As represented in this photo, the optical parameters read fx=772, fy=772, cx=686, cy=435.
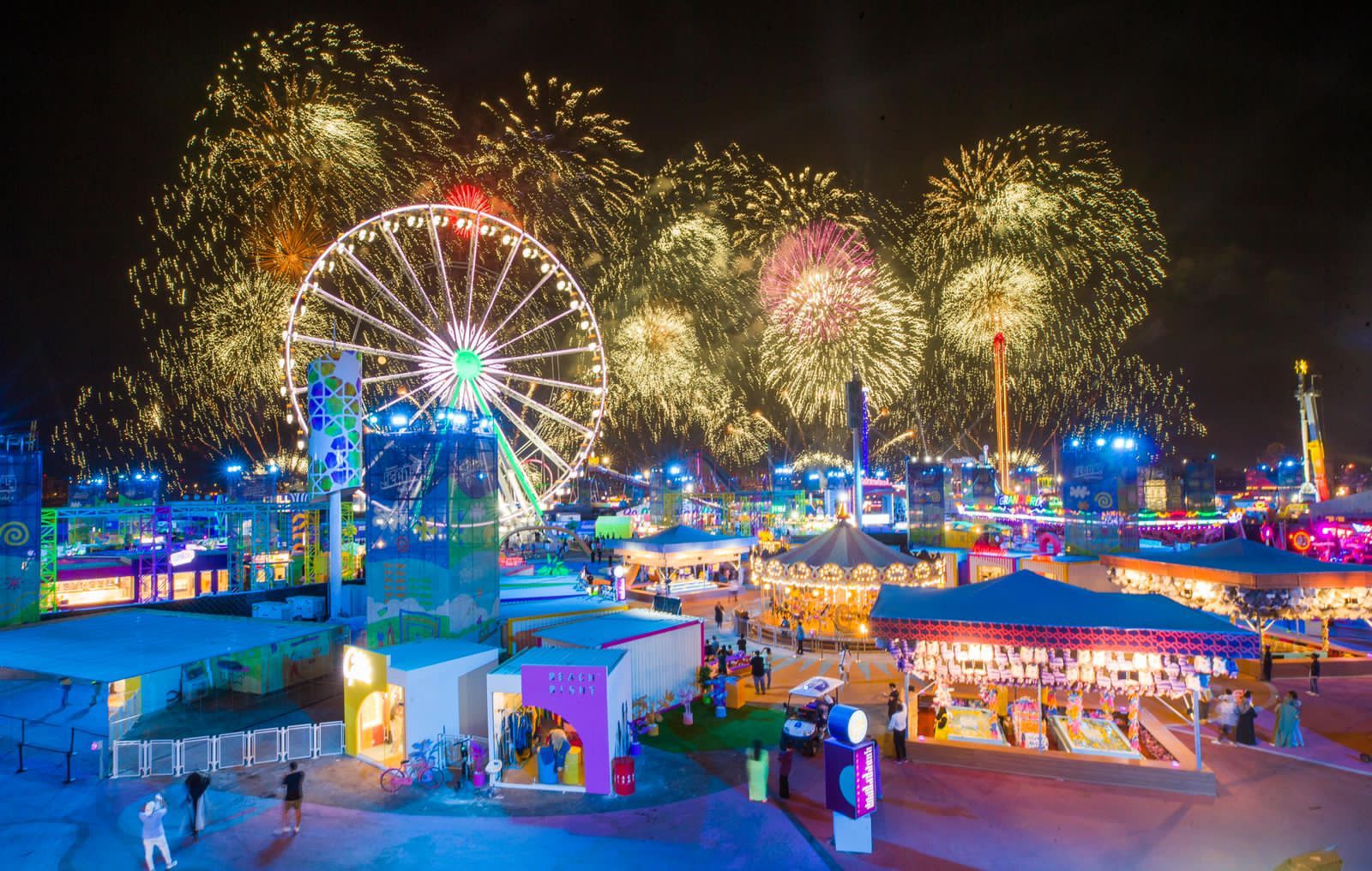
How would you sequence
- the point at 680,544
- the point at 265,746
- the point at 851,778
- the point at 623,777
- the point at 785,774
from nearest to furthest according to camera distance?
the point at 851,778 < the point at 785,774 < the point at 623,777 < the point at 265,746 < the point at 680,544

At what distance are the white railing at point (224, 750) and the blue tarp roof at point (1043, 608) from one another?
955 cm

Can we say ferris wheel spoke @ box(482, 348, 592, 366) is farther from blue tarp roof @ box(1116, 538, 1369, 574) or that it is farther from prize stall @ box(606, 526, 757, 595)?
blue tarp roof @ box(1116, 538, 1369, 574)

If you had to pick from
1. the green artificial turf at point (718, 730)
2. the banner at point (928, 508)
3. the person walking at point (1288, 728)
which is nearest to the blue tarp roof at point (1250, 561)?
the person walking at point (1288, 728)

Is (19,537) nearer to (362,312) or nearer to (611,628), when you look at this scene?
(362,312)

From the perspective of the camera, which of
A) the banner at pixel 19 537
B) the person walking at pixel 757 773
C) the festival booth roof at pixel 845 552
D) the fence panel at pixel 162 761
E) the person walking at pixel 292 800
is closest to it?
the person walking at pixel 292 800

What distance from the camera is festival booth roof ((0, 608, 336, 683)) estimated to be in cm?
1354

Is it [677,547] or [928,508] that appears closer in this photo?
[928,508]

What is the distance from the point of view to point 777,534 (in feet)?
149

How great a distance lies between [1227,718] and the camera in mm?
13055

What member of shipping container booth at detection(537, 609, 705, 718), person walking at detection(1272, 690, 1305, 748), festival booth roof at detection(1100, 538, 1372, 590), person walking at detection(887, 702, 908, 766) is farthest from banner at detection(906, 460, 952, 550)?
person walking at detection(887, 702, 908, 766)

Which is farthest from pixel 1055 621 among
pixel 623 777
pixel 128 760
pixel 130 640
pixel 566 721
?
pixel 130 640

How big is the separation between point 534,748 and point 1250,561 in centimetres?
1657

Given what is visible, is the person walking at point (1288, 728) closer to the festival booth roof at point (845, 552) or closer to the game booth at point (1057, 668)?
the game booth at point (1057, 668)

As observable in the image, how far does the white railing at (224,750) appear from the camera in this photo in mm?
12383
